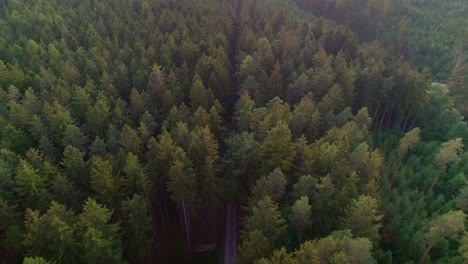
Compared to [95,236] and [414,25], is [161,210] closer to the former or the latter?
[95,236]

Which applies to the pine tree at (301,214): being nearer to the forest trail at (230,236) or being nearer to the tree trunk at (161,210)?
the forest trail at (230,236)

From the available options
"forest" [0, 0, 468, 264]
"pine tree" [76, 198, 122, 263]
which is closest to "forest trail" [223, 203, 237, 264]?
"forest" [0, 0, 468, 264]

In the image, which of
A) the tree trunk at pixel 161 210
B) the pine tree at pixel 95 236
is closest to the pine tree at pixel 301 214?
the pine tree at pixel 95 236

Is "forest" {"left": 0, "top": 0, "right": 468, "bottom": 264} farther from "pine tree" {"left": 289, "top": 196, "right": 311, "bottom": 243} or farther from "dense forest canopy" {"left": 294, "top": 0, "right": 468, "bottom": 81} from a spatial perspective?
"dense forest canopy" {"left": 294, "top": 0, "right": 468, "bottom": 81}

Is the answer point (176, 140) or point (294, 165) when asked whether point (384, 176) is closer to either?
point (294, 165)

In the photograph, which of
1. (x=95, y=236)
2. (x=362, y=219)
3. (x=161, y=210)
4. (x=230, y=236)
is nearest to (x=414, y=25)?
(x=230, y=236)

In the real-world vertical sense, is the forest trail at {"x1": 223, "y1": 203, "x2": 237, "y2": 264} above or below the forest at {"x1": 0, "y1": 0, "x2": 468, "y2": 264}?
below
